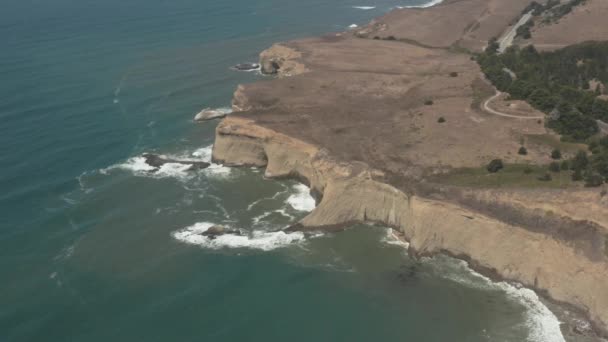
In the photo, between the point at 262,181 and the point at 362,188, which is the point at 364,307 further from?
the point at 262,181

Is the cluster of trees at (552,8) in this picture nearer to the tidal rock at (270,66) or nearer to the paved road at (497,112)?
the paved road at (497,112)

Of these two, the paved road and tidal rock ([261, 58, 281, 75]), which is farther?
tidal rock ([261, 58, 281, 75])

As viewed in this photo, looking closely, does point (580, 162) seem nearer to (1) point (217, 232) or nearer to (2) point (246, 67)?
(1) point (217, 232)

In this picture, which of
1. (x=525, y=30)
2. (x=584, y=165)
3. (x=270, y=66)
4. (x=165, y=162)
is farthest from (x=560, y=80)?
(x=165, y=162)

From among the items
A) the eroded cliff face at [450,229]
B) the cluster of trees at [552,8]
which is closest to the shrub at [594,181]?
the eroded cliff face at [450,229]

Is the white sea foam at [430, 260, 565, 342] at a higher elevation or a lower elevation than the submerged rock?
lower

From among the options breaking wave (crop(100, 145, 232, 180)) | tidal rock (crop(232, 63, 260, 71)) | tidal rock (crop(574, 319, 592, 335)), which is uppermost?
tidal rock (crop(232, 63, 260, 71))

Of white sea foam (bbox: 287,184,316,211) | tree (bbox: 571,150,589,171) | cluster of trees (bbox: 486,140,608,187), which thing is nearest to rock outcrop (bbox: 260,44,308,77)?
white sea foam (bbox: 287,184,316,211)

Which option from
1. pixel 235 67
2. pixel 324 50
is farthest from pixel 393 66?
pixel 235 67

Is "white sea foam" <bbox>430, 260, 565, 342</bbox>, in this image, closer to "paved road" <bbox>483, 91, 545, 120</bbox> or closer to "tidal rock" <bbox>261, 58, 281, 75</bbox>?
"paved road" <bbox>483, 91, 545, 120</bbox>
